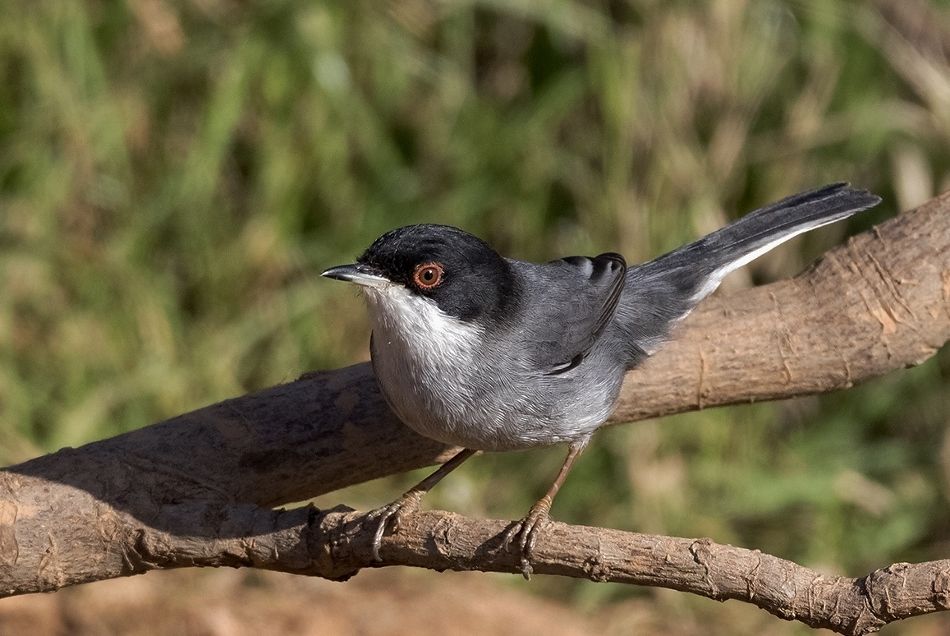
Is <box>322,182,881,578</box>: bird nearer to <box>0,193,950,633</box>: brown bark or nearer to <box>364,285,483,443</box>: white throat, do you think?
<box>364,285,483,443</box>: white throat

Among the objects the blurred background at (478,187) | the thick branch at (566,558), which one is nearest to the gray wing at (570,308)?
the thick branch at (566,558)

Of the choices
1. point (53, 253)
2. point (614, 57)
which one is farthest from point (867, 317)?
point (53, 253)

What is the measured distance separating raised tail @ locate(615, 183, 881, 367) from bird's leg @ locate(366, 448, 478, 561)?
0.76m

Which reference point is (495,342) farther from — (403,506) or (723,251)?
(723,251)

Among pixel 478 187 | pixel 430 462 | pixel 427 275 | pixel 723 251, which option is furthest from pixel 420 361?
pixel 478 187

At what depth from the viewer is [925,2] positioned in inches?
279

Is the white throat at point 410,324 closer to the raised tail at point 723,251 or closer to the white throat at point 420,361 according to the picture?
the white throat at point 420,361

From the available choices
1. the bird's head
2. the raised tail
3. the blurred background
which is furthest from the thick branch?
the blurred background

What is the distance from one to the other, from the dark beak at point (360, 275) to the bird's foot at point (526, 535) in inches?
31.2

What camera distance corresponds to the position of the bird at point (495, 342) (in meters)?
3.51

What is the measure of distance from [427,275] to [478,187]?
331 cm

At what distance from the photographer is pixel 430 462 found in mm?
3992

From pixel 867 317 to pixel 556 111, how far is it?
10.7 feet

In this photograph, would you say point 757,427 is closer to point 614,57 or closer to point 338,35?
point 614,57
